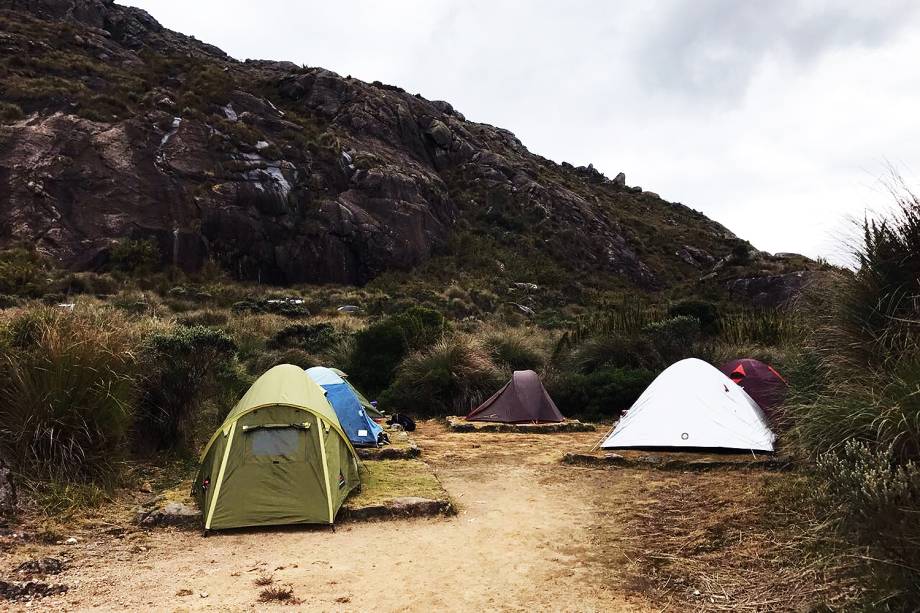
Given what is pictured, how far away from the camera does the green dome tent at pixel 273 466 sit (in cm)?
611

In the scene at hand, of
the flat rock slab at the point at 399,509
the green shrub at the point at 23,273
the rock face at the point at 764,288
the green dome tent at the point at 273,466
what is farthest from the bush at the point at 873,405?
the rock face at the point at 764,288

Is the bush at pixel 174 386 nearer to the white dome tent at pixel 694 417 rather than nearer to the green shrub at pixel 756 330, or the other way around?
the white dome tent at pixel 694 417

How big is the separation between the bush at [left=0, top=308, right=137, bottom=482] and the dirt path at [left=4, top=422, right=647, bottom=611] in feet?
4.20

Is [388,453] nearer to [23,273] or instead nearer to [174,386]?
[174,386]

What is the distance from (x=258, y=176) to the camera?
3834cm

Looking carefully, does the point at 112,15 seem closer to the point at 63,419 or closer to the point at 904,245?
the point at 63,419

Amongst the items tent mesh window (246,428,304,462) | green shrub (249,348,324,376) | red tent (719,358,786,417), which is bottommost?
tent mesh window (246,428,304,462)

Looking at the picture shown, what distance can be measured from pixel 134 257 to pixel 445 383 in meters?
24.1

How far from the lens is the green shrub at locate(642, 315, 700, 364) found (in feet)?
48.2

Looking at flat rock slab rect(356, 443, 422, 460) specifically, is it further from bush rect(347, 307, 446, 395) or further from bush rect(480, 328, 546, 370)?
bush rect(480, 328, 546, 370)

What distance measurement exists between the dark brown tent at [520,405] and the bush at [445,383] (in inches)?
44.2

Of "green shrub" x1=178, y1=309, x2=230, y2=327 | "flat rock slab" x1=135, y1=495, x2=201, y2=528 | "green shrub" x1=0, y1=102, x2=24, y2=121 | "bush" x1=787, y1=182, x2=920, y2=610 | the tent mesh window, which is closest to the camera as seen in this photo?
"bush" x1=787, y1=182, x2=920, y2=610

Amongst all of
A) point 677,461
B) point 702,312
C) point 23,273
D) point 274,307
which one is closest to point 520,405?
point 677,461

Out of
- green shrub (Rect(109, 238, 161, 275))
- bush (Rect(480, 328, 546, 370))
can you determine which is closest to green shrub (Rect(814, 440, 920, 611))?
bush (Rect(480, 328, 546, 370))
